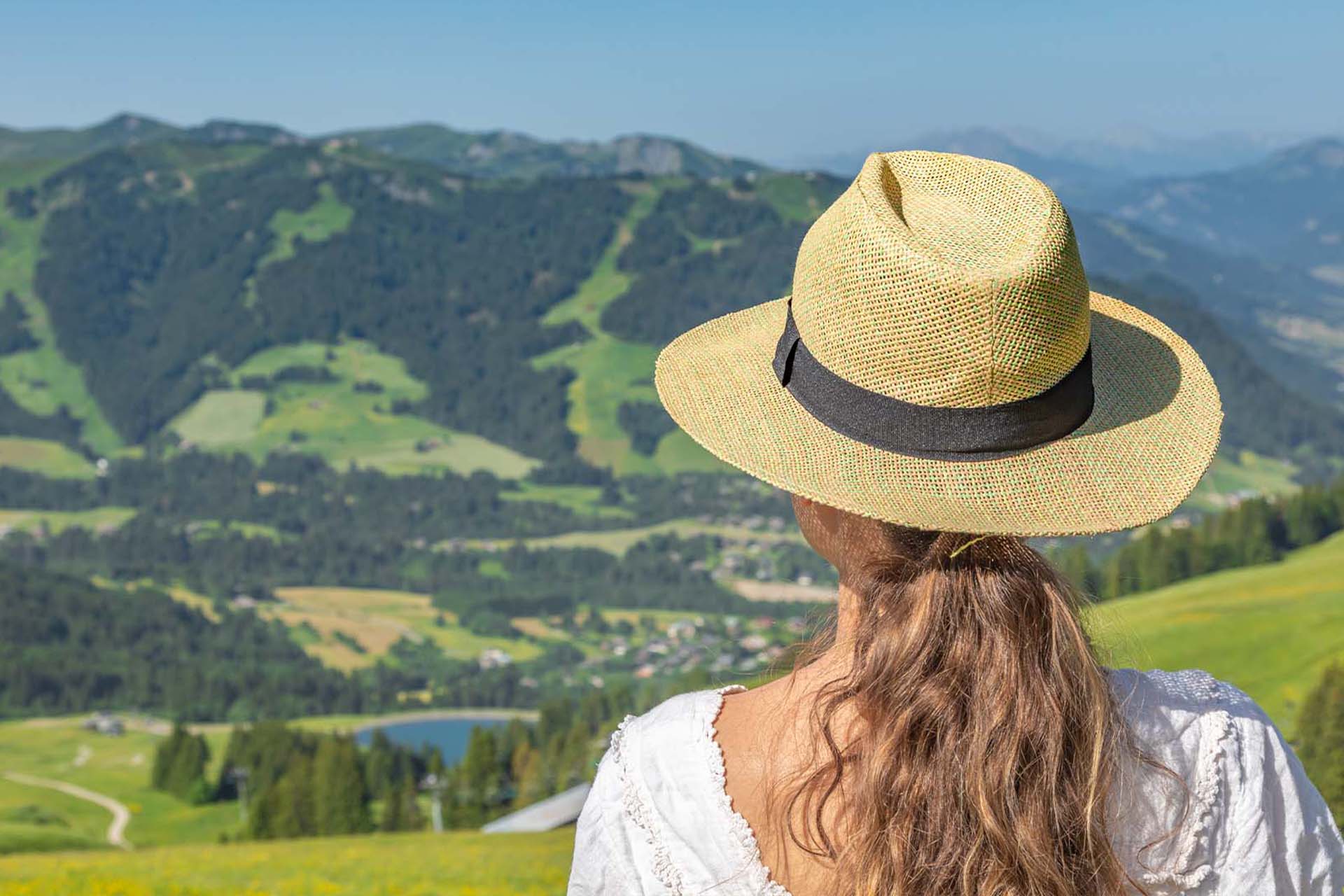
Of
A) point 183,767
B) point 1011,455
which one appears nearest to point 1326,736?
point 1011,455

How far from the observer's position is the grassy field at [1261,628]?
3253 centimetres

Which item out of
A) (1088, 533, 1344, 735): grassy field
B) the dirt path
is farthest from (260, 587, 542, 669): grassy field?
(1088, 533, 1344, 735): grassy field

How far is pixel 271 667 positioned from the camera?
5517 inches

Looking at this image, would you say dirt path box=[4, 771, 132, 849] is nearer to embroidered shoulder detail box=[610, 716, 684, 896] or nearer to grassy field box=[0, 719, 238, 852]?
grassy field box=[0, 719, 238, 852]

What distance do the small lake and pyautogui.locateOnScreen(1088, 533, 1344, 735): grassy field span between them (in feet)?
250

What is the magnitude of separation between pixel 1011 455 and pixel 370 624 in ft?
531

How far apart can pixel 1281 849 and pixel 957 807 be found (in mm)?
717

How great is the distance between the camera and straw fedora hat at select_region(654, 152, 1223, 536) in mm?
2164

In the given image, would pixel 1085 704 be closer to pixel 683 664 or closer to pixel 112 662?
pixel 683 664

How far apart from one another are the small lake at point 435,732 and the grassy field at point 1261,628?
76.3 metres

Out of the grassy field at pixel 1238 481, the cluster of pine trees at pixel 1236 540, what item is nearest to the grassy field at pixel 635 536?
the grassy field at pixel 1238 481

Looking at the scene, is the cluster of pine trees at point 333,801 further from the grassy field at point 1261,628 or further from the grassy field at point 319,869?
the grassy field at point 319,869

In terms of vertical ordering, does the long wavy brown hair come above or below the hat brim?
below

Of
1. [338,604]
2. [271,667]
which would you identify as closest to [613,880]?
[271,667]
